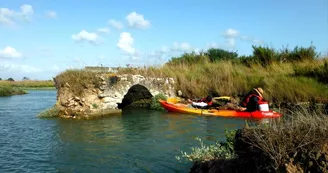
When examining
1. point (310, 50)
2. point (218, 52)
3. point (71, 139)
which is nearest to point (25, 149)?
point (71, 139)

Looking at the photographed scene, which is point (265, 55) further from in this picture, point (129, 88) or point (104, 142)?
point (104, 142)

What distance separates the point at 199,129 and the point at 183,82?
940 cm

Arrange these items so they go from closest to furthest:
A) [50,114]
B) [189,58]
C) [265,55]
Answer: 1. [50,114]
2. [265,55]
3. [189,58]

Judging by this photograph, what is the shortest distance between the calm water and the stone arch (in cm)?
512

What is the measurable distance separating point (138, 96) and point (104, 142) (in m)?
12.4

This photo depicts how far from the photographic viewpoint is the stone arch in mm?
22797

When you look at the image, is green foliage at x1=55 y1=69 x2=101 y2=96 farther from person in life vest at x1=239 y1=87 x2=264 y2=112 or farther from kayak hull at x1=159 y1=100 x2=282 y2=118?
person in life vest at x1=239 y1=87 x2=264 y2=112

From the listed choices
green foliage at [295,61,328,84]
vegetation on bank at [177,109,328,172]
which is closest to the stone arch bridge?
green foliage at [295,61,328,84]

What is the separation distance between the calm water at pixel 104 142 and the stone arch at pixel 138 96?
5121 millimetres

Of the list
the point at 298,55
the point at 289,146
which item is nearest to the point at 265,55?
the point at 298,55

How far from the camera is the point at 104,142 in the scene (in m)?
11.4

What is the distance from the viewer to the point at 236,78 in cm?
2227

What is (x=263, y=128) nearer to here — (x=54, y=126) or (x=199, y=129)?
(x=199, y=129)

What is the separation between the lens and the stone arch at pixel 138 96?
898 inches
